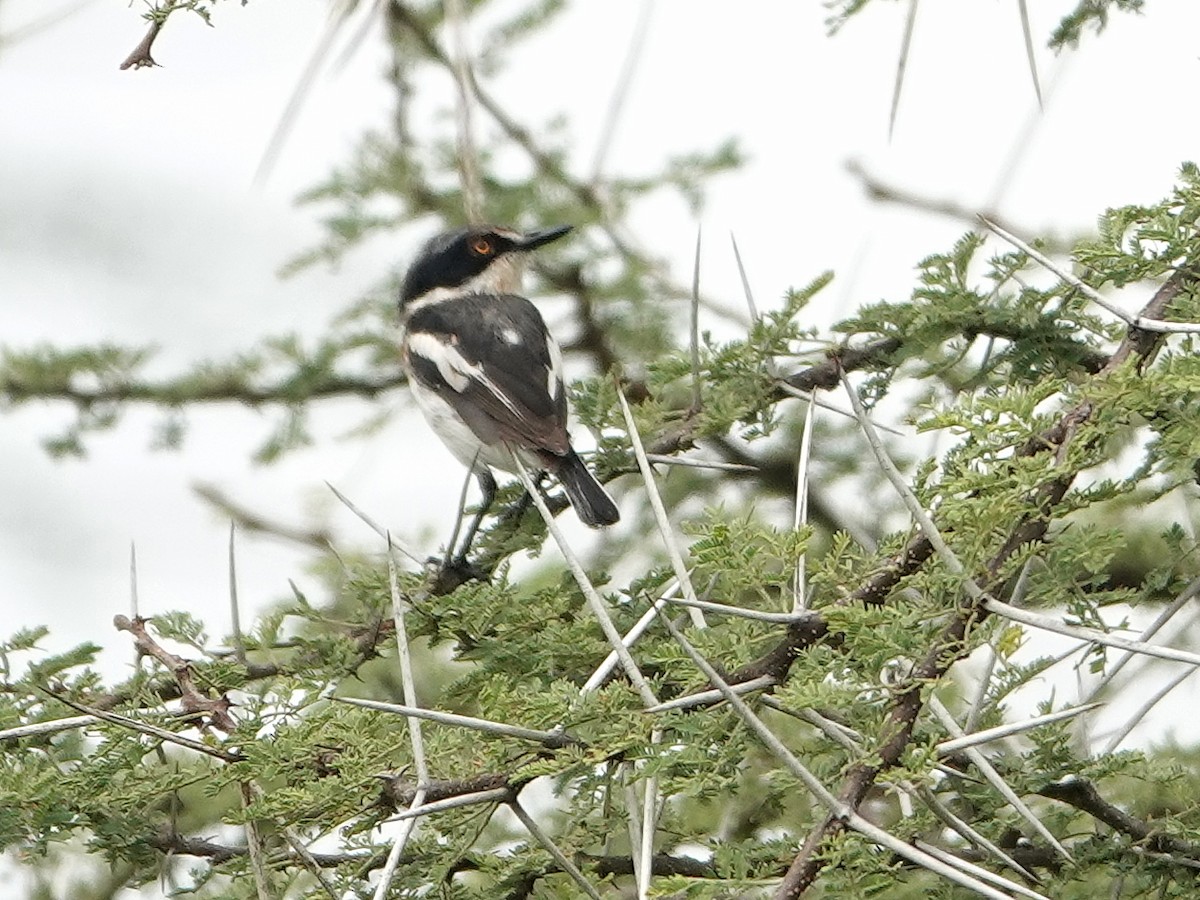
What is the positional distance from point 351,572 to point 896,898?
1.15 metres

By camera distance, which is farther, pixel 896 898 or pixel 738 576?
pixel 896 898

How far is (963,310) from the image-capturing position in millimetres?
3027

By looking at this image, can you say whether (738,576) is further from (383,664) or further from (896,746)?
(383,664)

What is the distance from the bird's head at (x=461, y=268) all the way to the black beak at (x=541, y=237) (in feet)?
1.71

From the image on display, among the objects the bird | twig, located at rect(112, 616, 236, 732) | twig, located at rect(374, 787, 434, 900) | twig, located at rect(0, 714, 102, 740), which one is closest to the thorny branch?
twig, located at rect(374, 787, 434, 900)

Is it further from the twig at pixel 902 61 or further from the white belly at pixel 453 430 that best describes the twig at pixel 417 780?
the white belly at pixel 453 430

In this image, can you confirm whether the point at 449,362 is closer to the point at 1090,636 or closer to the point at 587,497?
the point at 587,497

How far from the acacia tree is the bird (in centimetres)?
124

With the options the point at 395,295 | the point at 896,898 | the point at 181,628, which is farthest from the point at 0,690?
the point at 395,295

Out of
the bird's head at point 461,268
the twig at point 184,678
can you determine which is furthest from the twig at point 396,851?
the bird's head at point 461,268

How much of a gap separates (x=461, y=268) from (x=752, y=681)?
181 inches

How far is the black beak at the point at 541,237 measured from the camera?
17.0 ft

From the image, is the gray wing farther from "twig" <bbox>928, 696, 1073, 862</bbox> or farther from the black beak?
"twig" <bbox>928, 696, 1073, 862</bbox>

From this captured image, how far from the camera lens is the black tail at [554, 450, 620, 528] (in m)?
4.27
